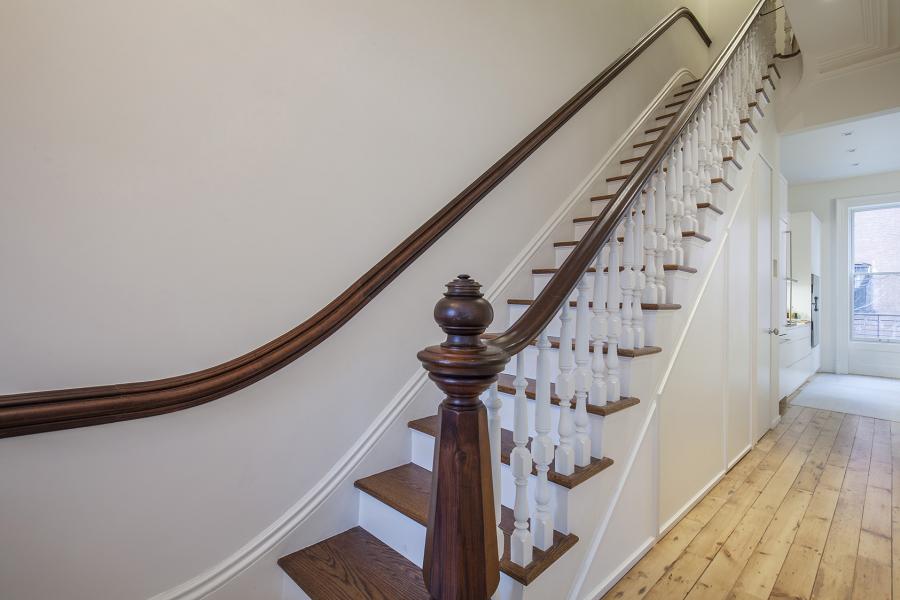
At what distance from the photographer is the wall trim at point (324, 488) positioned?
119 centimetres

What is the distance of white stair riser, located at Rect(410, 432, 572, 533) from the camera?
129 cm

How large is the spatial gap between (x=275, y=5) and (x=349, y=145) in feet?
1.50

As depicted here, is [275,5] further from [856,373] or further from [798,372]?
[856,373]

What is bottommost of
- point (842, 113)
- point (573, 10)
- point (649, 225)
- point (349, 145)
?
point (649, 225)

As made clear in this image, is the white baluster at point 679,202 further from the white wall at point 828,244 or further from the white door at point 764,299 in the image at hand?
the white wall at point 828,244

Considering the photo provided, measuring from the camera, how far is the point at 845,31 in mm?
3033

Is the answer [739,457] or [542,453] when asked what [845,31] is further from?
[542,453]

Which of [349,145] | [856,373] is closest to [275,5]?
[349,145]

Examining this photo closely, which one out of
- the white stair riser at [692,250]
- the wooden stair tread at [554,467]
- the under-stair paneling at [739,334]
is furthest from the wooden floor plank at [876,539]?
the white stair riser at [692,250]

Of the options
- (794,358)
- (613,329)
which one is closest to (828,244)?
Answer: (794,358)

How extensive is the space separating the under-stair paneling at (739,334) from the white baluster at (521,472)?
1980mm

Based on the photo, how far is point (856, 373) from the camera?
19.5 feet

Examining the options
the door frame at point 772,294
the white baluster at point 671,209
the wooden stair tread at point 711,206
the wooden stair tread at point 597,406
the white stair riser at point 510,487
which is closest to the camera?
the white stair riser at point 510,487

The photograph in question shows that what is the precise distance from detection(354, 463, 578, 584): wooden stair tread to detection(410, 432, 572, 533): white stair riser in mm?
26
